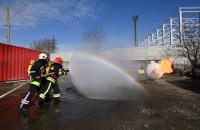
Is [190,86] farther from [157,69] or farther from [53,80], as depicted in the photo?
[53,80]

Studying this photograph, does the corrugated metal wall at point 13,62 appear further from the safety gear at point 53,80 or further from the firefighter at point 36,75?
the firefighter at point 36,75

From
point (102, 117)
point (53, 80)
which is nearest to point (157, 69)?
point (53, 80)

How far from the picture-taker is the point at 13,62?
20844 millimetres

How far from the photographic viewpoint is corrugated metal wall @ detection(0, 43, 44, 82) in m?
19.2

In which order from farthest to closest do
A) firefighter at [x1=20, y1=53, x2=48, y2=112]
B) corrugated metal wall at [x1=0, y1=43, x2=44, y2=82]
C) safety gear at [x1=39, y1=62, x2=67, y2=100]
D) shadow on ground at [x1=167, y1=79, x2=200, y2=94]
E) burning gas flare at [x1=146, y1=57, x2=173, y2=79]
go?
burning gas flare at [x1=146, y1=57, x2=173, y2=79], corrugated metal wall at [x1=0, y1=43, x2=44, y2=82], shadow on ground at [x1=167, y1=79, x2=200, y2=94], safety gear at [x1=39, y1=62, x2=67, y2=100], firefighter at [x1=20, y1=53, x2=48, y2=112]

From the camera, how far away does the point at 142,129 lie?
651 centimetres

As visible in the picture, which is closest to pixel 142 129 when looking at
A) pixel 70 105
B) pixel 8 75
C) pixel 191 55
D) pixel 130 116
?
pixel 130 116

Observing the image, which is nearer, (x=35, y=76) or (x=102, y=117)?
(x=102, y=117)

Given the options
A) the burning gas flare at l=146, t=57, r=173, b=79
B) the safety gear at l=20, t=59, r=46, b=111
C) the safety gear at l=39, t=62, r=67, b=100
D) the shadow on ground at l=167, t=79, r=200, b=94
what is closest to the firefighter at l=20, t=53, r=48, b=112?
the safety gear at l=20, t=59, r=46, b=111

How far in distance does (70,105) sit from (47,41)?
8643 cm

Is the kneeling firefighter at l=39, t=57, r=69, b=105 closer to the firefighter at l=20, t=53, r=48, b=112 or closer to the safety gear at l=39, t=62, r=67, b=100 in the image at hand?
the safety gear at l=39, t=62, r=67, b=100

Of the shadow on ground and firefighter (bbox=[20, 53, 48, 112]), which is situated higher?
firefighter (bbox=[20, 53, 48, 112])

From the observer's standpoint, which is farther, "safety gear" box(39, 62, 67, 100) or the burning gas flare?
the burning gas flare

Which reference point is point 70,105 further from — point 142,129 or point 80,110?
point 142,129
